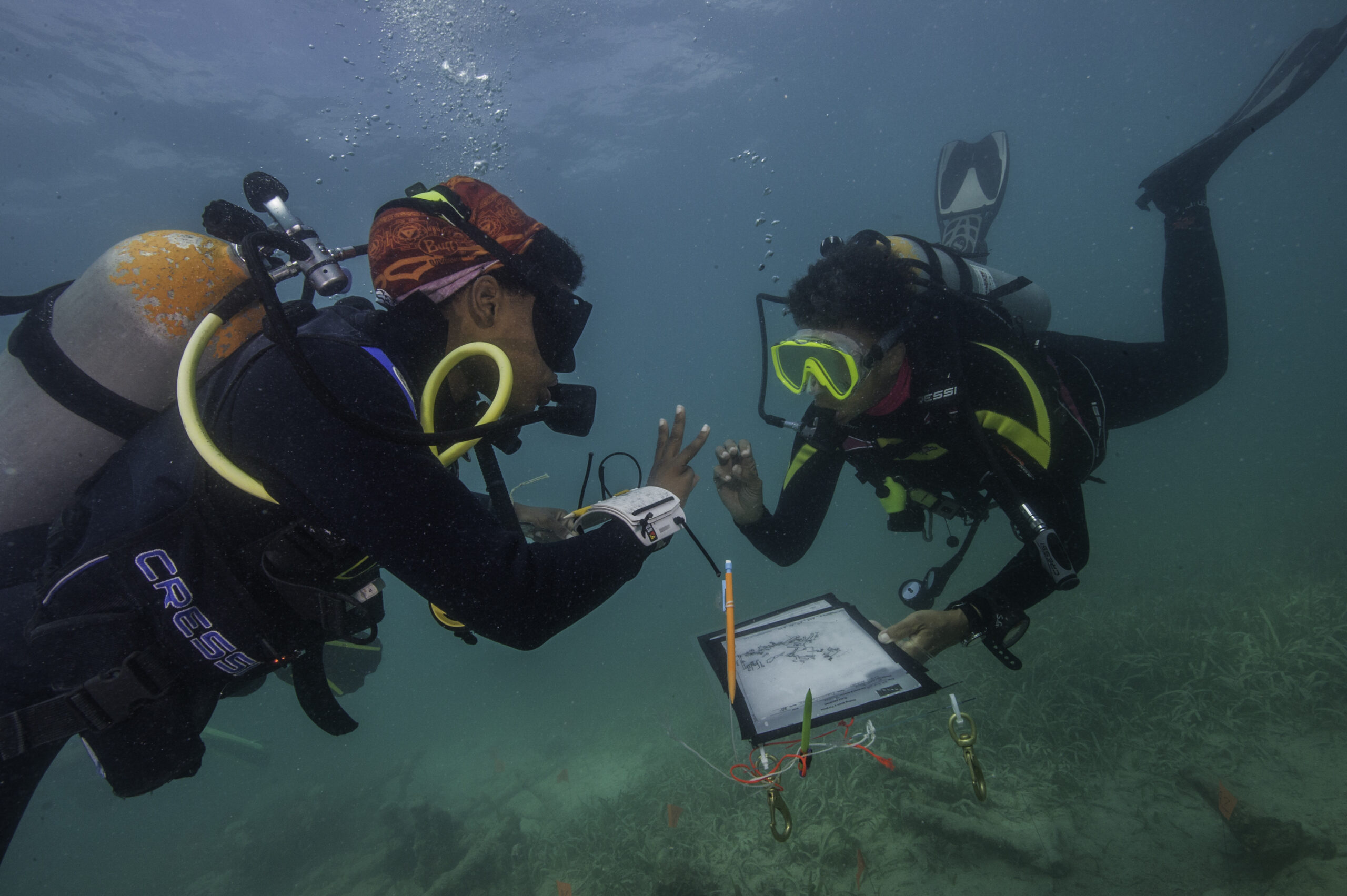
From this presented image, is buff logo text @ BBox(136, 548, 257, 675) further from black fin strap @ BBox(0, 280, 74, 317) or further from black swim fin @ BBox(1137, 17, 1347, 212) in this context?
black swim fin @ BBox(1137, 17, 1347, 212)

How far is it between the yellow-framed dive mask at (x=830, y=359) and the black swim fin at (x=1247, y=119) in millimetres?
4198

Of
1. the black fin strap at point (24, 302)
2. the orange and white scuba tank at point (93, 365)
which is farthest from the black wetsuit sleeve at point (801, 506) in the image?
the black fin strap at point (24, 302)

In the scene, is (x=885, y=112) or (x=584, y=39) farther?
(x=885, y=112)

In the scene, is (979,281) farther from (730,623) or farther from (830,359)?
(730,623)

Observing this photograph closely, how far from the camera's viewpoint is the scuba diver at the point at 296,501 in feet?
4.65

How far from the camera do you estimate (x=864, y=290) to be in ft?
11.7

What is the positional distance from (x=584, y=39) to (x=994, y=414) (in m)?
24.0

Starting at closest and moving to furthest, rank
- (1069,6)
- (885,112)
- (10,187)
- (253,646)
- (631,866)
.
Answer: (253,646)
(631,866)
(10,187)
(1069,6)
(885,112)

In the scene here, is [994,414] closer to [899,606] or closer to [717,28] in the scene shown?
[899,606]

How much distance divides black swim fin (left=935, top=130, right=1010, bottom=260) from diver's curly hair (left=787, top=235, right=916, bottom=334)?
456 centimetres

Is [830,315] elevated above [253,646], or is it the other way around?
[830,315]

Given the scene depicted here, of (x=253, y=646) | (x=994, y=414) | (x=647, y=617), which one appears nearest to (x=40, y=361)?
(x=253, y=646)

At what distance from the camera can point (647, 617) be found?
23.2m

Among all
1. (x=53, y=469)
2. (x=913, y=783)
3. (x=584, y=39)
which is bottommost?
(x=913, y=783)
